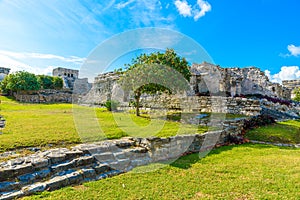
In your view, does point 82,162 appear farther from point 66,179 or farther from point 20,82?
point 20,82

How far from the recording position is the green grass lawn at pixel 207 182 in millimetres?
4535

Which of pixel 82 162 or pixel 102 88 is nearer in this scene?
pixel 82 162

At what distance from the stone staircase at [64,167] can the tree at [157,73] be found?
6165 millimetres

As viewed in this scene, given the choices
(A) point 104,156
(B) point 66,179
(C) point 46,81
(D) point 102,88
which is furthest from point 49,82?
(B) point 66,179

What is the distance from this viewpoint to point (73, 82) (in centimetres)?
5519

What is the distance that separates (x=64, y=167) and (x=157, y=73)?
808 cm

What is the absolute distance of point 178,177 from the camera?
5570mm

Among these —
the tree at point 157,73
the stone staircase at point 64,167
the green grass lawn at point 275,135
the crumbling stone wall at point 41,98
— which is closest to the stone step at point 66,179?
the stone staircase at point 64,167

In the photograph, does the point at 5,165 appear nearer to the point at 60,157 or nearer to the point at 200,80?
the point at 60,157

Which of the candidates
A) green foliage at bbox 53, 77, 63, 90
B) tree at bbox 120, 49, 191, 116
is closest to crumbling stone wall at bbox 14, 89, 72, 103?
green foliage at bbox 53, 77, 63, 90

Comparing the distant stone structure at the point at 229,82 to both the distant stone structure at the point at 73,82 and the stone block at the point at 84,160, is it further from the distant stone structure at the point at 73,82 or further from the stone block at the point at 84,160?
the distant stone structure at the point at 73,82

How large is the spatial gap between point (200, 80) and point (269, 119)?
32.7ft

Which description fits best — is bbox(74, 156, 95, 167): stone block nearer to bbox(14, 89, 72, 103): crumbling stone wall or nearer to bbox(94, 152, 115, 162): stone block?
bbox(94, 152, 115, 162): stone block

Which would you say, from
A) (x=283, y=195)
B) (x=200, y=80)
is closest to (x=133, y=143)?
(x=283, y=195)
